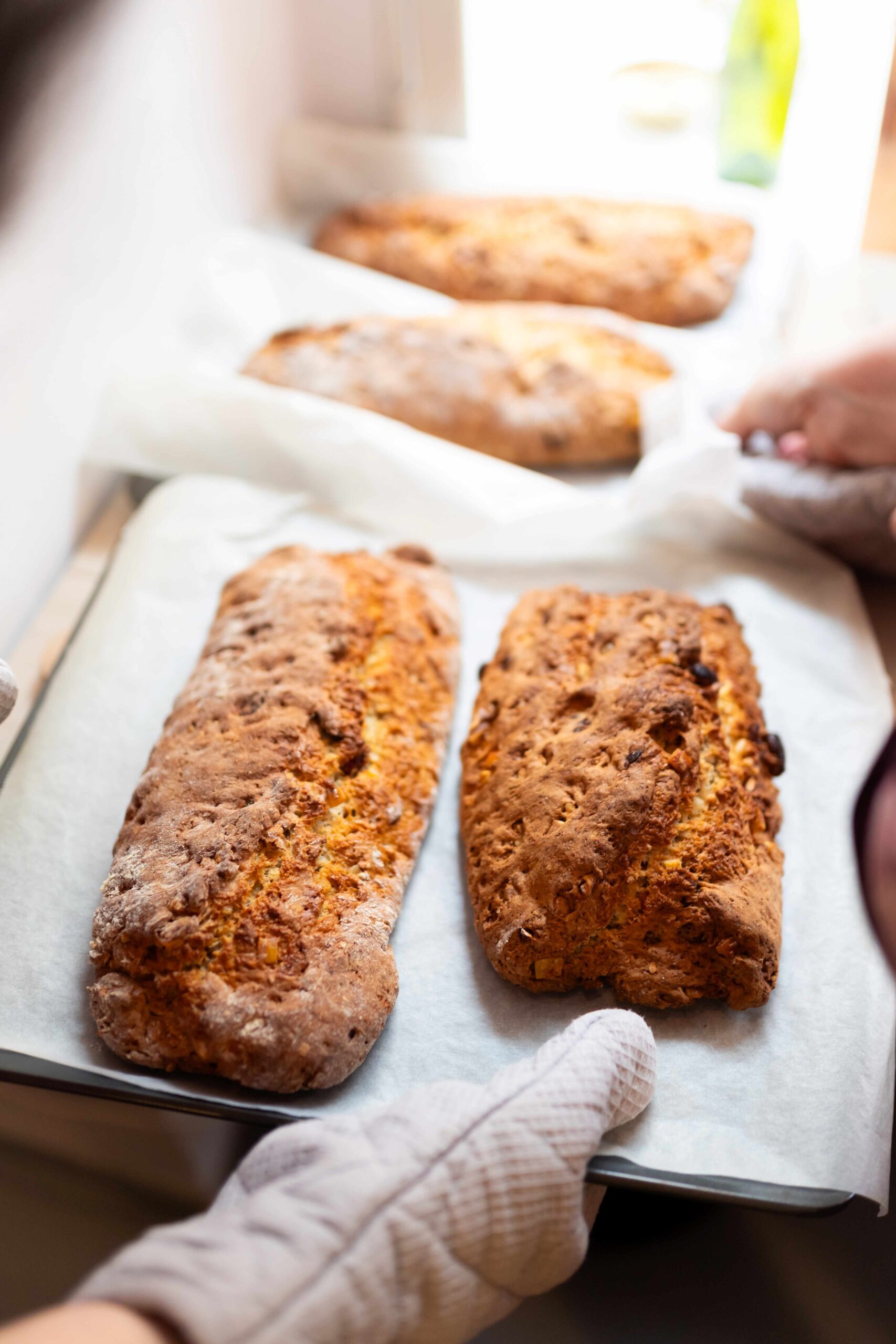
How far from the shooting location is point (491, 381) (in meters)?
1.72

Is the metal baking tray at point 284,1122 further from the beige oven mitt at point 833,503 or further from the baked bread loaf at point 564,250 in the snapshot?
the baked bread loaf at point 564,250

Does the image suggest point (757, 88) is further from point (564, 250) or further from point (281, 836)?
point (281, 836)

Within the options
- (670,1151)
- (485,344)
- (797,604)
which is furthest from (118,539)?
(670,1151)

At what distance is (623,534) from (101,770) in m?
0.83

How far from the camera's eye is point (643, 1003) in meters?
1.07

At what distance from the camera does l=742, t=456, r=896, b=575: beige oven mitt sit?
1.46 m

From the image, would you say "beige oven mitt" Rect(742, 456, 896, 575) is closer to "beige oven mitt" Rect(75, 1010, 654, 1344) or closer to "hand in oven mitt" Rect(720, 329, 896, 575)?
"hand in oven mitt" Rect(720, 329, 896, 575)

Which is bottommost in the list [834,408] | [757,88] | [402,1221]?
[402,1221]

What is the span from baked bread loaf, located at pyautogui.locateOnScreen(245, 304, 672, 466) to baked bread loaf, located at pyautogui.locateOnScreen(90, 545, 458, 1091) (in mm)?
419

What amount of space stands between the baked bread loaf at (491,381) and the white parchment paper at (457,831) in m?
0.17

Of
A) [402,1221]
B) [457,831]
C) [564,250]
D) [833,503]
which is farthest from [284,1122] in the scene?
[564,250]

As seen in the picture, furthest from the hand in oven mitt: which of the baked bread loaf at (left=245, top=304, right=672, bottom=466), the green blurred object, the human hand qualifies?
the green blurred object

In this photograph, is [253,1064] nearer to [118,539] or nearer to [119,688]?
[119,688]

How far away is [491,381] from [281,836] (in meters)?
0.92
